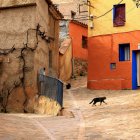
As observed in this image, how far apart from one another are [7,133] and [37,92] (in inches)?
319

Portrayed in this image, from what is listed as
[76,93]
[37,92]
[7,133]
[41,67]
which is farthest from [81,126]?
[76,93]

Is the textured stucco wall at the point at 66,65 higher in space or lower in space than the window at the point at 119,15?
lower

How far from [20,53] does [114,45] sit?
855 centimetres

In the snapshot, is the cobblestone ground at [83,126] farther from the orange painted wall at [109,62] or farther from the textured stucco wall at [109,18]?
the textured stucco wall at [109,18]

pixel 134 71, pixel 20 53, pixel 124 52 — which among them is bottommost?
pixel 134 71

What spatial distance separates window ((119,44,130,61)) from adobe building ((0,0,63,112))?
7.23 metres

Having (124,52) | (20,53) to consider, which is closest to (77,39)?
(124,52)

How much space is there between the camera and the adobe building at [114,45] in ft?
78.7

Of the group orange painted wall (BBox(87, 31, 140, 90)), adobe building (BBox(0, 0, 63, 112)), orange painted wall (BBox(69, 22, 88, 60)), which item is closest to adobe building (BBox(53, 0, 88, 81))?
orange painted wall (BBox(69, 22, 88, 60))

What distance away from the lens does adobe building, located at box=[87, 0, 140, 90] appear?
24.0 meters

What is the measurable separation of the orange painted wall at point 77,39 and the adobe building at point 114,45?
18.7 ft

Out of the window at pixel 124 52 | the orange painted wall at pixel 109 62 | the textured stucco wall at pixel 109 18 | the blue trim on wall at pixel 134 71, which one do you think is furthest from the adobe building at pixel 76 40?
the blue trim on wall at pixel 134 71

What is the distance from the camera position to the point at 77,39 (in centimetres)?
3278

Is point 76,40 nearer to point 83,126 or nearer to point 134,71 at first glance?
point 134,71
